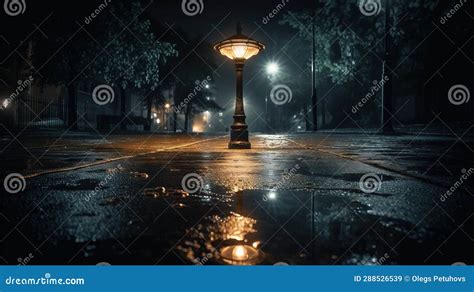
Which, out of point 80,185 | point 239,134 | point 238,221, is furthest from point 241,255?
point 239,134

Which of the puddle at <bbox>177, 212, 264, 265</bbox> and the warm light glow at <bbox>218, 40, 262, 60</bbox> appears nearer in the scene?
the puddle at <bbox>177, 212, 264, 265</bbox>

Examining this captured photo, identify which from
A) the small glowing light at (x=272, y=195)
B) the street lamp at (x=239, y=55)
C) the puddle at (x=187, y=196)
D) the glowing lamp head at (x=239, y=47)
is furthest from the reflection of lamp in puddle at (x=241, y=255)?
the glowing lamp head at (x=239, y=47)

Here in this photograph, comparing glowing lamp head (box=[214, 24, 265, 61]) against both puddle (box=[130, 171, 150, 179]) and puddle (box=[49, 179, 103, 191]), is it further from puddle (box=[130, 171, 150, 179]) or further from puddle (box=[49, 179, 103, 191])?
puddle (box=[49, 179, 103, 191])

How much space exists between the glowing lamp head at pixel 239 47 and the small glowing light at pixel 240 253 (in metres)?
7.66

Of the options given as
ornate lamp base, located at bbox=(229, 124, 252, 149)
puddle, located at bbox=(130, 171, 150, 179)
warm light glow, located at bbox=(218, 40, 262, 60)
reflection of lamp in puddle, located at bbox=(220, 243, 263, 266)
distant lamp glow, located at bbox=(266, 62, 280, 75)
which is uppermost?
distant lamp glow, located at bbox=(266, 62, 280, 75)

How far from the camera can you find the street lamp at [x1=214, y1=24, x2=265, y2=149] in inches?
341

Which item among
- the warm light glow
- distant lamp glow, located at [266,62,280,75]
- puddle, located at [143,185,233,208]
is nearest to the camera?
puddle, located at [143,185,233,208]

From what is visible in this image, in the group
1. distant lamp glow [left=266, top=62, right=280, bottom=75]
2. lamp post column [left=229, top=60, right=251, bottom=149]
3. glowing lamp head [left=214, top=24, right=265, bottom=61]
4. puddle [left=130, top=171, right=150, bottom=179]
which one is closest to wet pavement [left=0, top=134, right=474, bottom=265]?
puddle [left=130, top=171, right=150, bottom=179]

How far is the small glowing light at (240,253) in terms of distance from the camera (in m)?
1.46

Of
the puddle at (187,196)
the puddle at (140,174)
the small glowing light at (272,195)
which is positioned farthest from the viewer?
the puddle at (140,174)

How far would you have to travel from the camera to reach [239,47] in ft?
28.7

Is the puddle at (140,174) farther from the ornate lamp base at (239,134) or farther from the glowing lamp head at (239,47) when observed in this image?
the glowing lamp head at (239,47)

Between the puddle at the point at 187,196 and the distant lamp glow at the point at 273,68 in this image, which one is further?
the distant lamp glow at the point at 273,68

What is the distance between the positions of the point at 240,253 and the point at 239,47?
777 cm
